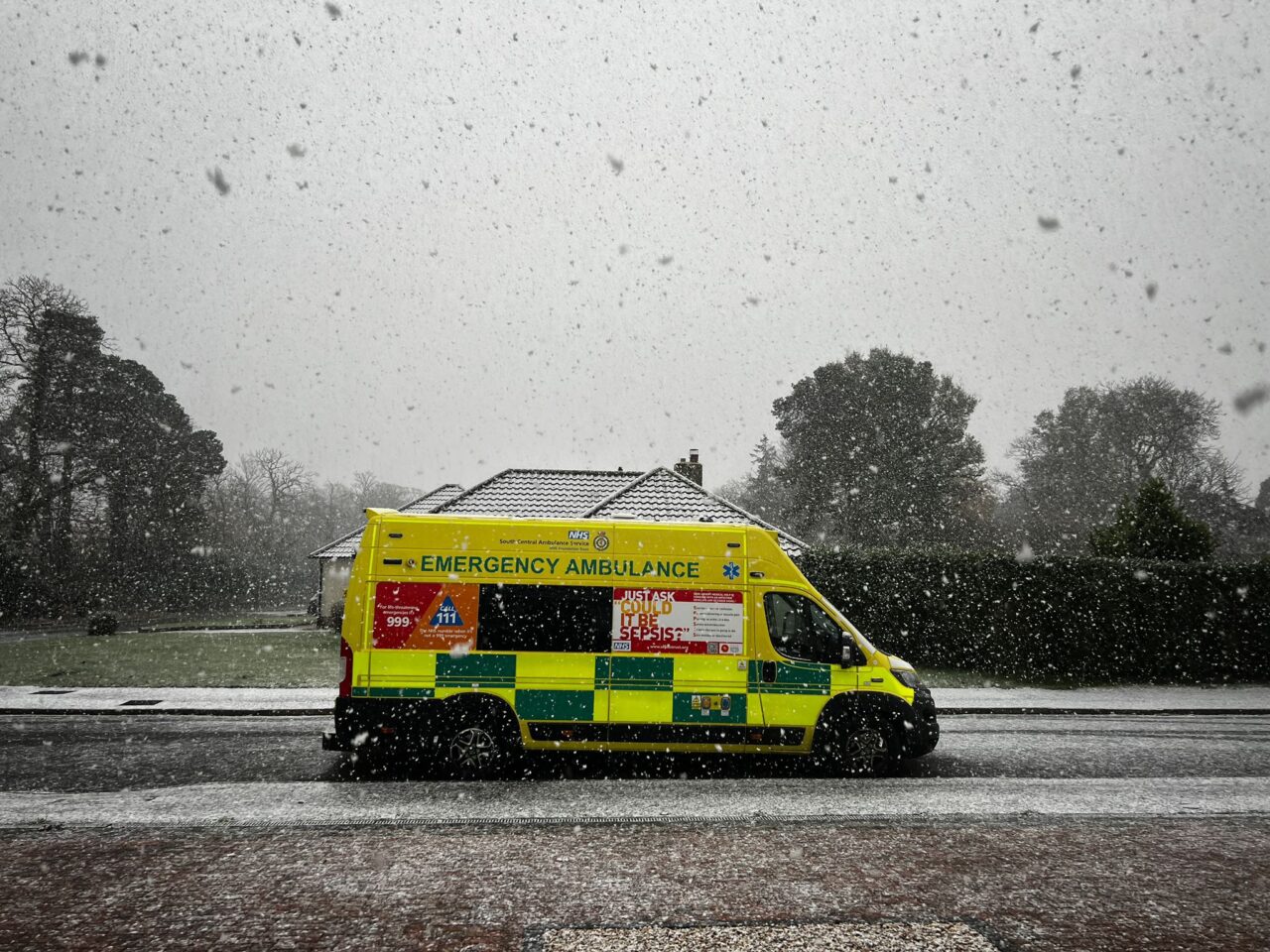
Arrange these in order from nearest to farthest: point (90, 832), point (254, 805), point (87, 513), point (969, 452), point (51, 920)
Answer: point (51, 920), point (90, 832), point (254, 805), point (87, 513), point (969, 452)

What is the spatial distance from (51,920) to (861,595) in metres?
18.0

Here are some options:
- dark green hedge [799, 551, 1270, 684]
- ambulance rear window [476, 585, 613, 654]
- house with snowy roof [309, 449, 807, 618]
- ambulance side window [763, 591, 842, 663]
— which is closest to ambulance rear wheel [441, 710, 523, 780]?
ambulance rear window [476, 585, 613, 654]

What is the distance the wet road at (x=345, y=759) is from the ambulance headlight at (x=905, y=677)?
886 millimetres

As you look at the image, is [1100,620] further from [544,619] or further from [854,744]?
[544,619]

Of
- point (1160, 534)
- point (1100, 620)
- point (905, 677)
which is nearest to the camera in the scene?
point (905, 677)

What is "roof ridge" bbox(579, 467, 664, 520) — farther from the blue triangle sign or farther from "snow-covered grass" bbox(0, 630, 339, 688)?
the blue triangle sign

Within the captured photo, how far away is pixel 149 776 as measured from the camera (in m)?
8.20

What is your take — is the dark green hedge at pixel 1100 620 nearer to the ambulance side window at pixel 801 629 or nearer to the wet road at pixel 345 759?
the wet road at pixel 345 759

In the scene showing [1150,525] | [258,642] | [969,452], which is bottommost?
[258,642]

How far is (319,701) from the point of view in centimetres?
1341

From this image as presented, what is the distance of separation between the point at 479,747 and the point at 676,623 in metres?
2.29

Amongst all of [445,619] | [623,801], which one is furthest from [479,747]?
[623,801]

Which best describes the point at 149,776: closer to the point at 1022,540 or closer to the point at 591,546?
the point at 591,546

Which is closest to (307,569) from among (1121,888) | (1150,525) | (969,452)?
(969,452)
